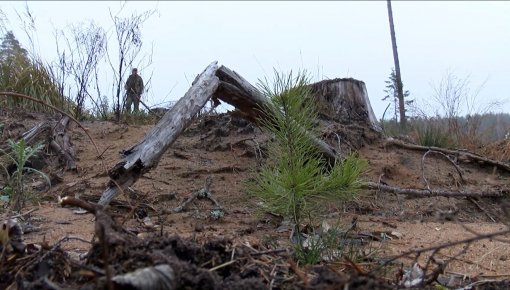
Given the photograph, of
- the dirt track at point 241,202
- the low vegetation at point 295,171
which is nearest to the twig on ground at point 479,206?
the dirt track at point 241,202

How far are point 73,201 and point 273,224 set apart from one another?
2.00 meters

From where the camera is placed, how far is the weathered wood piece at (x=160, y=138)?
2.73m

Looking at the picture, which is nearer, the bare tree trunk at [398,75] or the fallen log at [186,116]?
the fallen log at [186,116]

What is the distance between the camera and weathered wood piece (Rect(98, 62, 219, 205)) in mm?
2727

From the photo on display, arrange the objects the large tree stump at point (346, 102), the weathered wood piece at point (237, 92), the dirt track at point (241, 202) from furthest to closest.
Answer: the large tree stump at point (346, 102) < the weathered wood piece at point (237, 92) < the dirt track at point (241, 202)

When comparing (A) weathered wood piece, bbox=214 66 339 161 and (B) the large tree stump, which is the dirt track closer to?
(B) the large tree stump

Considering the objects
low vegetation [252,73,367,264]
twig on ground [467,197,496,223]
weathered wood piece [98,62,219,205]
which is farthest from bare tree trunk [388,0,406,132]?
low vegetation [252,73,367,264]

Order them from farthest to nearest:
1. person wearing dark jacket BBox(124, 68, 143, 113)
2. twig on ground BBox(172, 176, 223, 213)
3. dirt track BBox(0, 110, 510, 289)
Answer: person wearing dark jacket BBox(124, 68, 143, 113) < twig on ground BBox(172, 176, 223, 213) < dirt track BBox(0, 110, 510, 289)

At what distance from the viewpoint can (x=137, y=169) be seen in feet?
9.07

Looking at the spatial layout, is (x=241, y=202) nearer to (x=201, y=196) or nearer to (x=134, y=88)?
(x=201, y=196)

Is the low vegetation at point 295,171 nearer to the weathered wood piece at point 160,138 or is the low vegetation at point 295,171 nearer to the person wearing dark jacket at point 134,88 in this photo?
the weathered wood piece at point 160,138

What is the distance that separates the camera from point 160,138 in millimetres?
3006

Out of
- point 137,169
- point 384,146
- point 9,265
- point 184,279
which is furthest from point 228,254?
point 384,146

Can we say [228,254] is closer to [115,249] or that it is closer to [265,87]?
[115,249]
